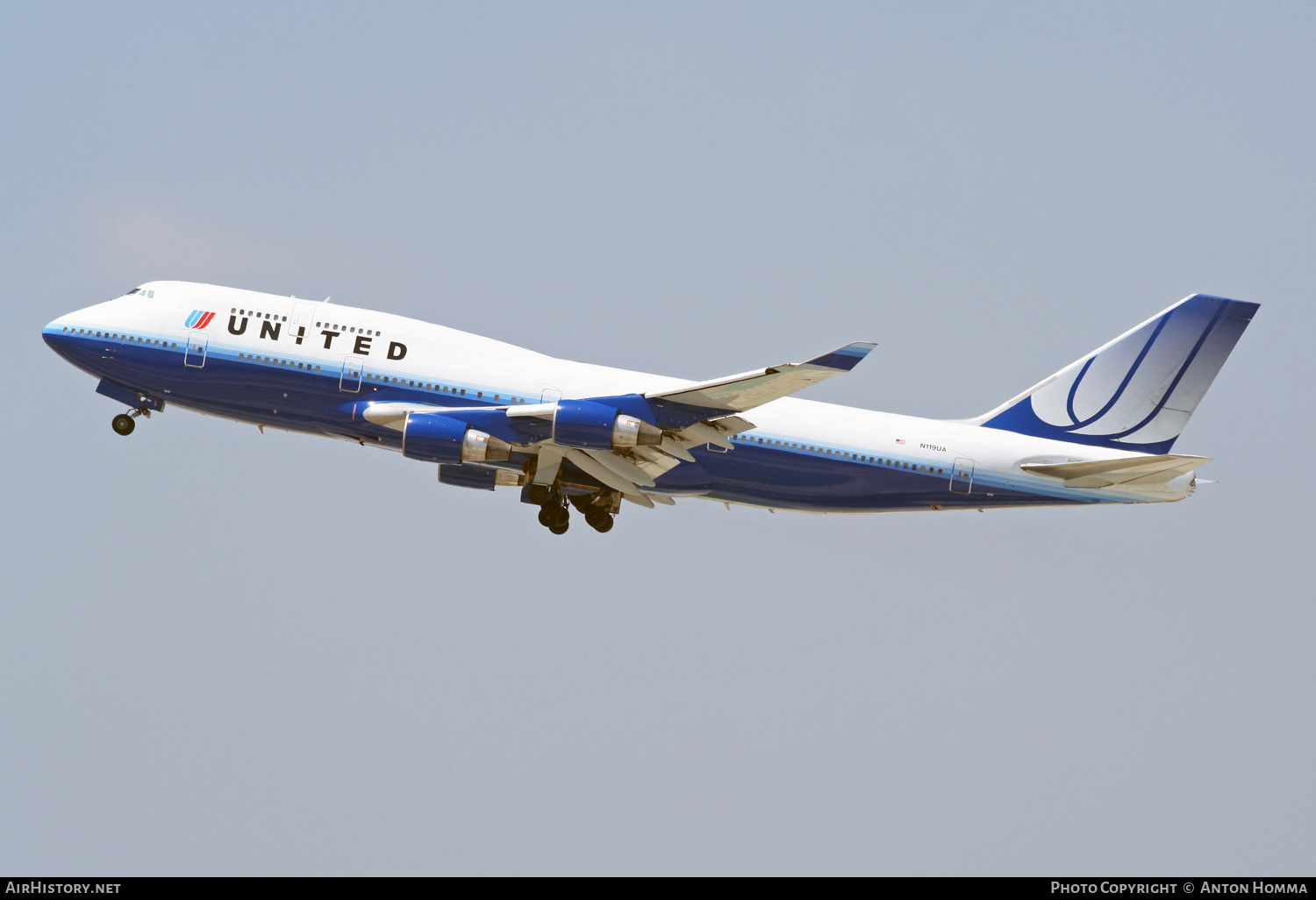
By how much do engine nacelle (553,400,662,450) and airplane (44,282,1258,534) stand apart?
456mm

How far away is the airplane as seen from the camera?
3638 cm

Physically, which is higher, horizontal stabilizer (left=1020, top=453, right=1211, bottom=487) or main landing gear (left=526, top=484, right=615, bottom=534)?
horizontal stabilizer (left=1020, top=453, right=1211, bottom=487)

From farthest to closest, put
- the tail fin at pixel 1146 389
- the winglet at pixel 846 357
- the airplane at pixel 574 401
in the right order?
A: 1. the tail fin at pixel 1146 389
2. the airplane at pixel 574 401
3. the winglet at pixel 846 357

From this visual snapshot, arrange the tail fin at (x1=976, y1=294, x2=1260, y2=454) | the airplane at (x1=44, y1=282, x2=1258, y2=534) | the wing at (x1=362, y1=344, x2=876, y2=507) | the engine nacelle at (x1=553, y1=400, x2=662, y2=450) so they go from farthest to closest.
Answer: the tail fin at (x1=976, y1=294, x2=1260, y2=454)
the airplane at (x1=44, y1=282, x2=1258, y2=534)
the engine nacelle at (x1=553, y1=400, x2=662, y2=450)
the wing at (x1=362, y1=344, x2=876, y2=507)

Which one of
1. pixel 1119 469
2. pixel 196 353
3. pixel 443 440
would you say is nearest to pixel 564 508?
pixel 443 440

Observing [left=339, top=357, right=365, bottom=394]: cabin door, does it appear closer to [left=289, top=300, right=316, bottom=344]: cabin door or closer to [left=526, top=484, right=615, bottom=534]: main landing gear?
[left=289, top=300, right=316, bottom=344]: cabin door

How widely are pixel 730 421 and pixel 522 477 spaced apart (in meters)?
7.09

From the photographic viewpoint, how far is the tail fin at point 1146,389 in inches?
1558

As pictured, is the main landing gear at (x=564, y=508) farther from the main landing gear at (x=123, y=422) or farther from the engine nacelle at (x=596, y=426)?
the main landing gear at (x=123, y=422)

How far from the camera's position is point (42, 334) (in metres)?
38.4

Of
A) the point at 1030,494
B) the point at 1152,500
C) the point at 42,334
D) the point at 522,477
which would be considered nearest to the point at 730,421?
the point at 522,477

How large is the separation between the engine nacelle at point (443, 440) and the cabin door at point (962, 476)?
12888 millimetres

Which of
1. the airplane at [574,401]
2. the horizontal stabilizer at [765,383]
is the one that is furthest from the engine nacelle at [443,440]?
the horizontal stabilizer at [765,383]

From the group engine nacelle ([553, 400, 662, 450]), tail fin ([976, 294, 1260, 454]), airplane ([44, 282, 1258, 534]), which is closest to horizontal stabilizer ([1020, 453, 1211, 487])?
airplane ([44, 282, 1258, 534])
